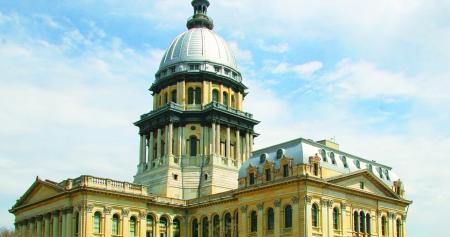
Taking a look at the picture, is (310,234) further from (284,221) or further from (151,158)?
(151,158)

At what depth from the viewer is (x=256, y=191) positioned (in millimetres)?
82750

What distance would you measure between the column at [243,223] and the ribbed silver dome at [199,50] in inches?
1271

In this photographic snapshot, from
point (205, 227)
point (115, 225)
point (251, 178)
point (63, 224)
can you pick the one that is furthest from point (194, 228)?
point (63, 224)

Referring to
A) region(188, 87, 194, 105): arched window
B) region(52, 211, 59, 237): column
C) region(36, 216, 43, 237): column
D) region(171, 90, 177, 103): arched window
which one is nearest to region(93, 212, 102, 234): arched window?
region(52, 211, 59, 237): column

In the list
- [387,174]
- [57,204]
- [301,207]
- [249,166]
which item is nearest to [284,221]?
[301,207]

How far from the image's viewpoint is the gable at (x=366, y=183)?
81875mm

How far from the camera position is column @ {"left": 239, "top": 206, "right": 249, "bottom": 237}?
84062 mm

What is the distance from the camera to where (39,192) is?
9331cm

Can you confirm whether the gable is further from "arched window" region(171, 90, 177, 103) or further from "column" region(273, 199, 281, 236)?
"arched window" region(171, 90, 177, 103)

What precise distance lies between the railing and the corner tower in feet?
31.3

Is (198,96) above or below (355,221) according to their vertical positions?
above

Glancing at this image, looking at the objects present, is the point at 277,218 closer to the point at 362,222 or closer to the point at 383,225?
the point at 362,222

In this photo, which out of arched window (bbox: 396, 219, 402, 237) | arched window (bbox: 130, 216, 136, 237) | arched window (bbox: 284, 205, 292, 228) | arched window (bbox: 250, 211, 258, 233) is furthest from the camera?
arched window (bbox: 396, 219, 402, 237)

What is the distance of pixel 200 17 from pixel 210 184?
31.6m
